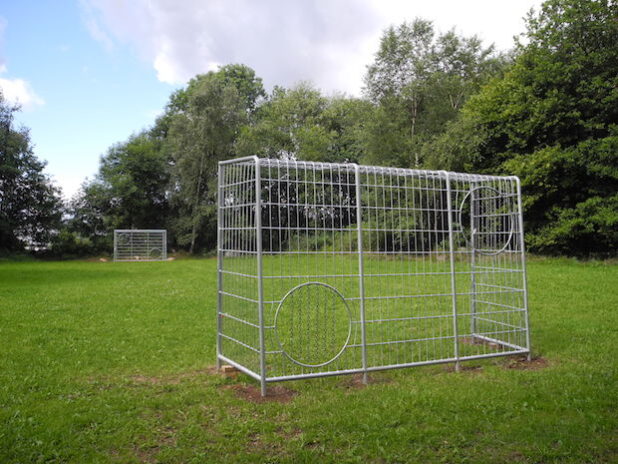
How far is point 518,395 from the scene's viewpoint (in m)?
4.13

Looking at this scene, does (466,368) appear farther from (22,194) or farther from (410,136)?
(22,194)

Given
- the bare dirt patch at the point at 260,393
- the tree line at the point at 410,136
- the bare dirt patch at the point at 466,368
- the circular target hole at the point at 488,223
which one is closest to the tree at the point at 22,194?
the tree line at the point at 410,136

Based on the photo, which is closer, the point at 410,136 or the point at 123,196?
the point at 410,136

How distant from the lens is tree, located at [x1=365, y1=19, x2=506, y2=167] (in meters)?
21.1

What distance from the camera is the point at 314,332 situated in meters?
6.84

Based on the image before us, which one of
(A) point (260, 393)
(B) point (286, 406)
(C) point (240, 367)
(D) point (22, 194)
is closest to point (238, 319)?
(C) point (240, 367)

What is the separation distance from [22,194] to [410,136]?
19.9 m

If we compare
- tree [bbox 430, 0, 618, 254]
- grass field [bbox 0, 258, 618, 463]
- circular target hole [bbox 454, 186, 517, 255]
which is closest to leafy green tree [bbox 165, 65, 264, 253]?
tree [bbox 430, 0, 618, 254]

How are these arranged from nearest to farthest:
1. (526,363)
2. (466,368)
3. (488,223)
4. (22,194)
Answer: (466,368)
(526,363)
(488,223)
(22,194)

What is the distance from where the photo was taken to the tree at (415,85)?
2111 cm

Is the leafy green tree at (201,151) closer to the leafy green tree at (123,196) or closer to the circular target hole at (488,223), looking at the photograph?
the leafy green tree at (123,196)

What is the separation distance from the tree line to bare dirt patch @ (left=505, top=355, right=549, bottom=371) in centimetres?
1122

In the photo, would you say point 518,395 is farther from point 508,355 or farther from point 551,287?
point 551,287

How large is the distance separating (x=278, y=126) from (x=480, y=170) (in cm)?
1303
